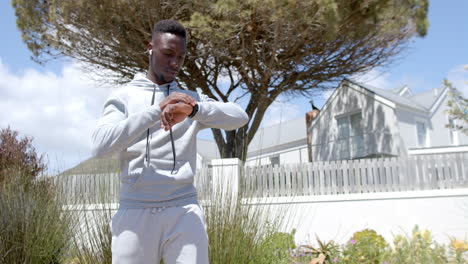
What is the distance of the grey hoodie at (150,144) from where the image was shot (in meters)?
1.18

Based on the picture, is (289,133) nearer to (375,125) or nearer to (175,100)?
(375,125)

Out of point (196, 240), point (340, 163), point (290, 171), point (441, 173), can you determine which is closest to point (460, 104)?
point (441, 173)

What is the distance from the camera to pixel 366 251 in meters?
4.09

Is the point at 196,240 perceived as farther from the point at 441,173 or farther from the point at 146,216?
the point at 441,173

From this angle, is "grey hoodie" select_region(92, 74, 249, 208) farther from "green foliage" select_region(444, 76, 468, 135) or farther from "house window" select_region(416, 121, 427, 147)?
"house window" select_region(416, 121, 427, 147)

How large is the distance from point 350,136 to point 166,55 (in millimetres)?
15601

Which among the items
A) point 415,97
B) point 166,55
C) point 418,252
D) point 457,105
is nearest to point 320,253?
point 418,252

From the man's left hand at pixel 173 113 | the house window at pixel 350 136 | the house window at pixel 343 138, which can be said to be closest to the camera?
the man's left hand at pixel 173 113

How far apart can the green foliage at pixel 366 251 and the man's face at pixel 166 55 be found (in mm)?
2983

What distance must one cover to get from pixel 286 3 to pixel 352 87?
9305 millimetres

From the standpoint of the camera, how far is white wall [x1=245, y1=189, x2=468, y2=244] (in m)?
6.64

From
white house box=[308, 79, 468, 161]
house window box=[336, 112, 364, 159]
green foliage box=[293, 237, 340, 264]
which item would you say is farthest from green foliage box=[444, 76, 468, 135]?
green foliage box=[293, 237, 340, 264]

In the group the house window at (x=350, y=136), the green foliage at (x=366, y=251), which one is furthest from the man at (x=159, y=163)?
the house window at (x=350, y=136)

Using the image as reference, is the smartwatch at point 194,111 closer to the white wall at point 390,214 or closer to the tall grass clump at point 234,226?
the tall grass clump at point 234,226
